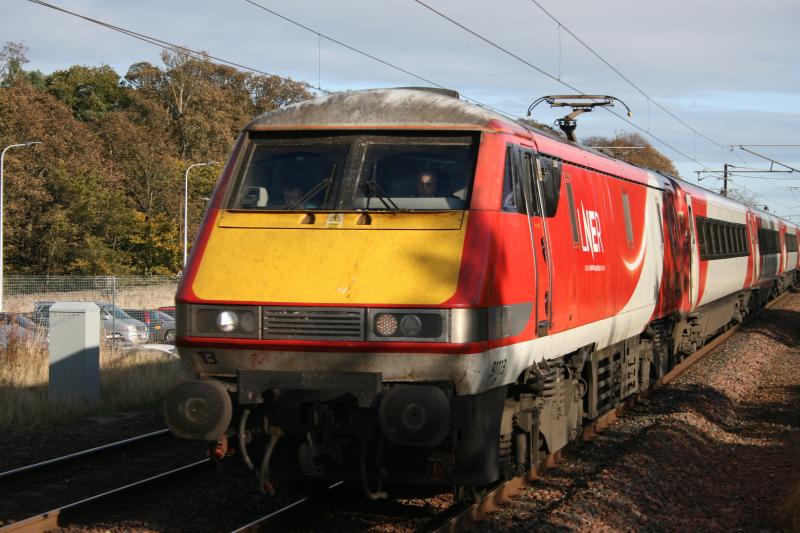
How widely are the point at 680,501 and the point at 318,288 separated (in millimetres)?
4054

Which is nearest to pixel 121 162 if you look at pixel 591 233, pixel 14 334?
pixel 14 334

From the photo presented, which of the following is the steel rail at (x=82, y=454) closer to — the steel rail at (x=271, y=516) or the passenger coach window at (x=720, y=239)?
the steel rail at (x=271, y=516)

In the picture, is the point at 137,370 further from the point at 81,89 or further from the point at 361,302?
the point at 81,89

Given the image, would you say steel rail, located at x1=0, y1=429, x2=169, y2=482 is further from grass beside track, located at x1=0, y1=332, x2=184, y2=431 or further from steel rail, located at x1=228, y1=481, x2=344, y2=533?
steel rail, located at x1=228, y1=481, x2=344, y2=533

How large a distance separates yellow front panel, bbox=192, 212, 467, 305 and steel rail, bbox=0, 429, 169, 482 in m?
3.54

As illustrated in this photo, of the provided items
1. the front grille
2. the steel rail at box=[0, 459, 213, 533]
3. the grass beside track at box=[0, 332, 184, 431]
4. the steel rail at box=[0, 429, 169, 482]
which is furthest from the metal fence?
the front grille

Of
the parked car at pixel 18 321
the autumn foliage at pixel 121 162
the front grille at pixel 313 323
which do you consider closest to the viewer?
the front grille at pixel 313 323

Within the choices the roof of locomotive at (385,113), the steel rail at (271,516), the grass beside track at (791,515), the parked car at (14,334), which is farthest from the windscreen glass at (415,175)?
the parked car at (14,334)

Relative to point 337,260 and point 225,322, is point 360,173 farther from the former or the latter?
point 225,322

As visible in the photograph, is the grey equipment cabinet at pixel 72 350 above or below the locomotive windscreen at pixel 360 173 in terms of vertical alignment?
below

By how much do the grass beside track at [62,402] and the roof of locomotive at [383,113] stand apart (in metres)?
6.23

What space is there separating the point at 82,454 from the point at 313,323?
15.2 ft

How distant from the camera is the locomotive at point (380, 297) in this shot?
6605mm

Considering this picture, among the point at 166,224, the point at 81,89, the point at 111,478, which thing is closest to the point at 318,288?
the point at 111,478
